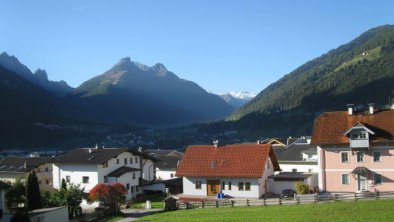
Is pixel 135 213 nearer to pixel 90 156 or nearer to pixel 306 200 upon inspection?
pixel 306 200

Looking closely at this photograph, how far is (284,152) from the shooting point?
74.0 meters

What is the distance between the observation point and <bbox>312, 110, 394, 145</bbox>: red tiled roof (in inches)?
1842

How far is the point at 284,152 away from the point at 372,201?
36.2 m

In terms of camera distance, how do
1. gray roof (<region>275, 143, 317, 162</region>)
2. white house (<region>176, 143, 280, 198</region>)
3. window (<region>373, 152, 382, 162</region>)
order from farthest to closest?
gray roof (<region>275, 143, 317, 162</region>) < white house (<region>176, 143, 280, 198</region>) < window (<region>373, 152, 382, 162</region>)

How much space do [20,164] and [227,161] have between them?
39.3m

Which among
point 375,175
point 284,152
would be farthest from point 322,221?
point 284,152

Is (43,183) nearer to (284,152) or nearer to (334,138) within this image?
(284,152)

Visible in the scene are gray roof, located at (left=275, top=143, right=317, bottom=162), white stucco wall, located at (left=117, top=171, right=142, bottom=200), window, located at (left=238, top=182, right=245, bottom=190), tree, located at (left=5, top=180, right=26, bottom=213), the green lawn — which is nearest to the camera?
the green lawn

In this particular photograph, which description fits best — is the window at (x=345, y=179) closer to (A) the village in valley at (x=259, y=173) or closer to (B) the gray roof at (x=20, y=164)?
(A) the village in valley at (x=259, y=173)

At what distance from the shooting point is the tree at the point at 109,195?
45.9m

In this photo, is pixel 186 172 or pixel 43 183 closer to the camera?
pixel 186 172

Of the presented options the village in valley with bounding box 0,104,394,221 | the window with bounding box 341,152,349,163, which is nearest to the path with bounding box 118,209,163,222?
the village in valley with bounding box 0,104,394,221

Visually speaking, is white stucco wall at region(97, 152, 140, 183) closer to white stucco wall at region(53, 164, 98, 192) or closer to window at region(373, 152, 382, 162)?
white stucco wall at region(53, 164, 98, 192)

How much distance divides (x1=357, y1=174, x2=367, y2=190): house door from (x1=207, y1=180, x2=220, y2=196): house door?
13913 millimetres
